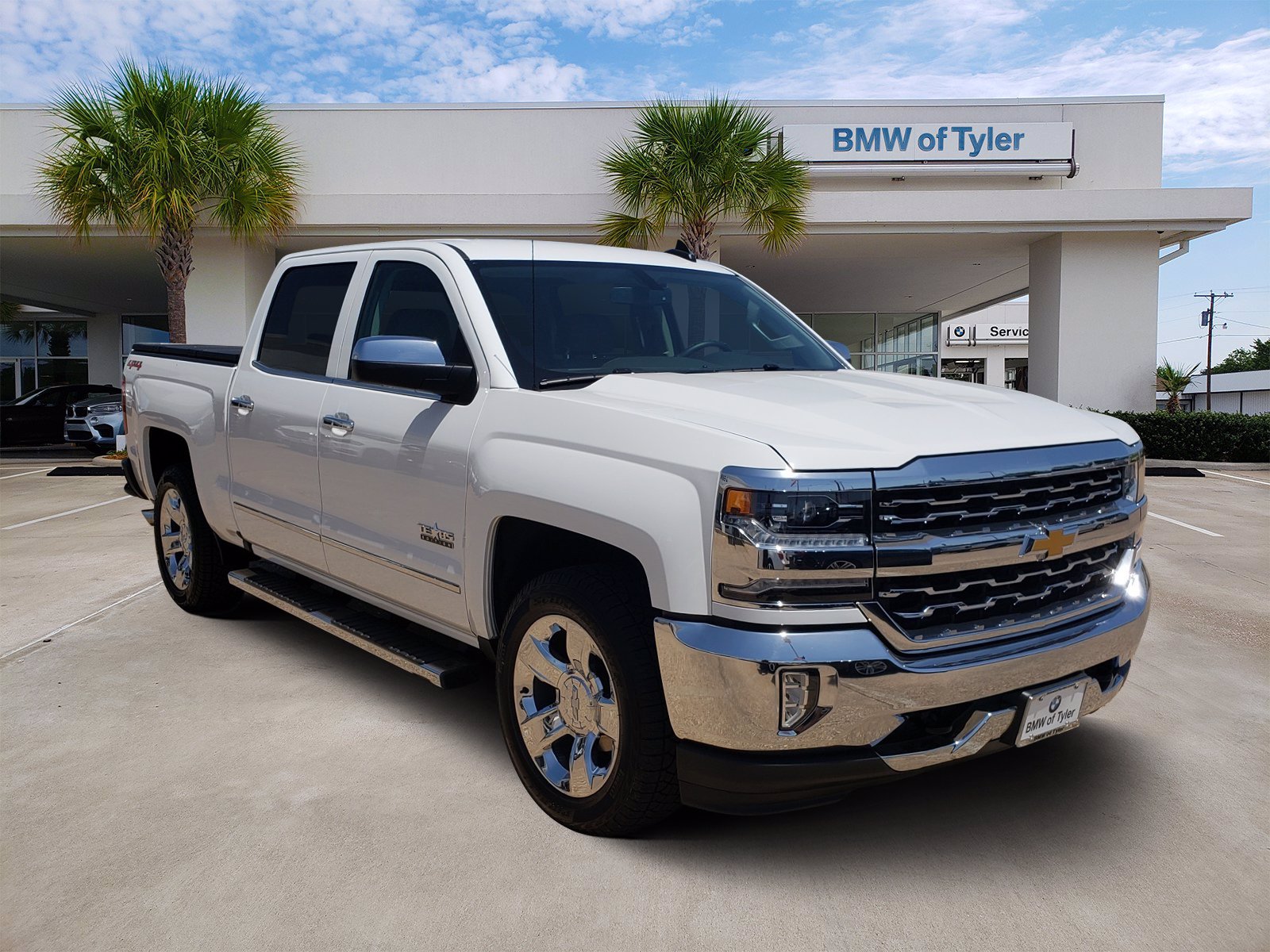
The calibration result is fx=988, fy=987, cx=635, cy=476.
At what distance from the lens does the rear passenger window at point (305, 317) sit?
4395mm

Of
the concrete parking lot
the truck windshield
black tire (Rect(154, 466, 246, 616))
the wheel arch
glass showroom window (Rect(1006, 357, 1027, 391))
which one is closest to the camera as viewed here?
the concrete parking lot

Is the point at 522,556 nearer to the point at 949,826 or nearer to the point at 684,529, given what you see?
the point at 684,529

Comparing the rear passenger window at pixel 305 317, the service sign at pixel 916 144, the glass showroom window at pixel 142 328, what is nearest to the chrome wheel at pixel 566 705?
the rear passenger window at pixel 305 317

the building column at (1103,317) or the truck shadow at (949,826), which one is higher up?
the building column at (1103,317)

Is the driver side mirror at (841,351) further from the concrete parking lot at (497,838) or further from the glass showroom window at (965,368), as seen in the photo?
the glass showroom window at (965,368)

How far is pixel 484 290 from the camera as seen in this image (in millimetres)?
3676

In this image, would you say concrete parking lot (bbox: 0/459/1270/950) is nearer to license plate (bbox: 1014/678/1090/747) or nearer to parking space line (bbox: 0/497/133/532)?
license plate (bbox: 1014/678/1090/747)

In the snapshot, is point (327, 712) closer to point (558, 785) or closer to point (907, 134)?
point (558, 785)

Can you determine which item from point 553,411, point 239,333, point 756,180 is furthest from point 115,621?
point 239,333

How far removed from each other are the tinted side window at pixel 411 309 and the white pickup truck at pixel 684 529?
0.05 ft

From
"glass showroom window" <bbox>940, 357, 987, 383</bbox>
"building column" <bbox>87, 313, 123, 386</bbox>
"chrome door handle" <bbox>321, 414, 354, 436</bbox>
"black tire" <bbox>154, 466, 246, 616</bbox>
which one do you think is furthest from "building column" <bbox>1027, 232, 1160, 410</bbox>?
"glass showroom window" <bbox>940, 357, 987, 383</bbox>

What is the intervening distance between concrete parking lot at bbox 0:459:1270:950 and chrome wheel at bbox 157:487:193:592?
3.20ft

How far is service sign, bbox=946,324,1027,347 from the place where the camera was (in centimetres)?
4725

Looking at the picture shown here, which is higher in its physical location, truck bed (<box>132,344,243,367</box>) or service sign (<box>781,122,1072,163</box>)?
service sign (<box>781,122,1072,163</box>)
